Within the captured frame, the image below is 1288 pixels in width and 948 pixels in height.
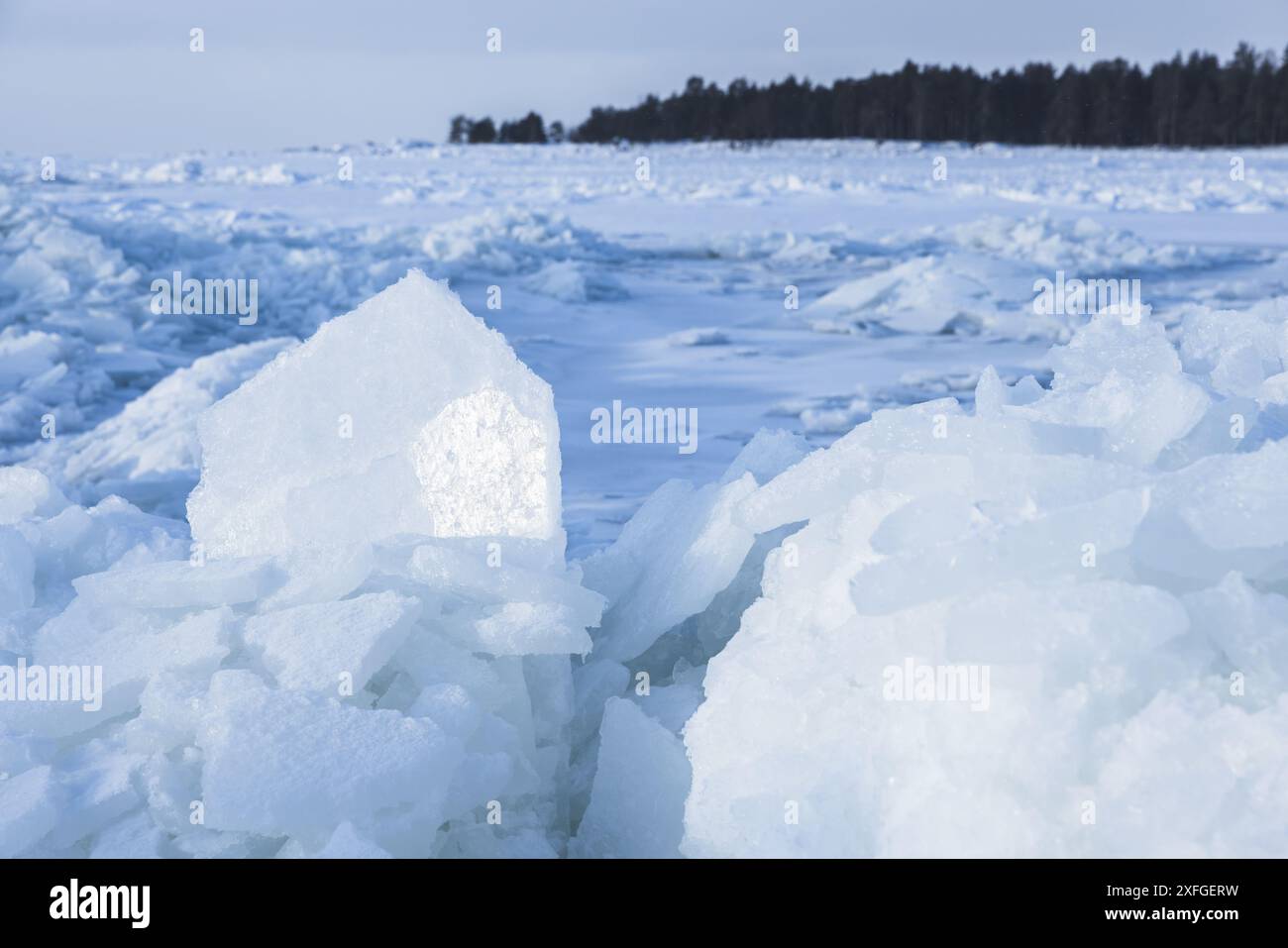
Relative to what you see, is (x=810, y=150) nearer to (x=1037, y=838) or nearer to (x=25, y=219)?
(x=25, y=219)

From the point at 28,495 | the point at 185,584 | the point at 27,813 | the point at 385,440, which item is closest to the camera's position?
the point at 27,813

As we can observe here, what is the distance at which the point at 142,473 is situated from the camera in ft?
18.1

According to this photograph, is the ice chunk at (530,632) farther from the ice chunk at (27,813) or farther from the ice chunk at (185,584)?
the ice chunk at (27,813)

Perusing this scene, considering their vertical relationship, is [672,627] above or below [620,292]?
below

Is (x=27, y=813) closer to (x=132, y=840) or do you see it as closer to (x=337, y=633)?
A: (x=132, y=840)

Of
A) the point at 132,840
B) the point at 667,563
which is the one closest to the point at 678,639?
the point at 667,563

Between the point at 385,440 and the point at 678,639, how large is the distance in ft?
2.59

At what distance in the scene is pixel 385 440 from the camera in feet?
9.65

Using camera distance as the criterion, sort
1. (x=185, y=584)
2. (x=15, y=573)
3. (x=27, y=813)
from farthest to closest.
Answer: (x=15, y=573)
(x=185, y=584)
(x=27, y=813)

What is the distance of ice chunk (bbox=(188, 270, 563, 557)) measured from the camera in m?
2.80

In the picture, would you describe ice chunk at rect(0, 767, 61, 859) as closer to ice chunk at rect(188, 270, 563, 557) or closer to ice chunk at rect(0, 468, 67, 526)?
ice chunk at rect(188, 270, 563, 557)

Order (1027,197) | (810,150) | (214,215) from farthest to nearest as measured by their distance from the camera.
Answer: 1. (810,150)
2. (1027,197)
3. (214,215)
